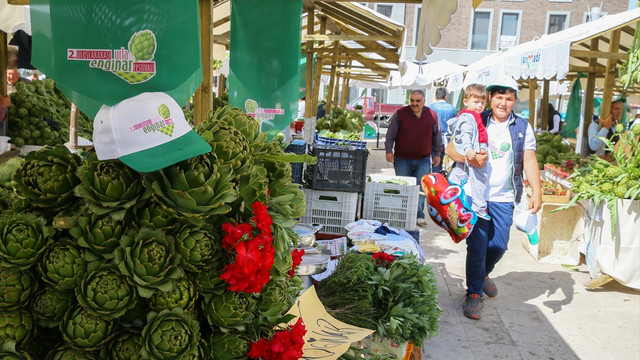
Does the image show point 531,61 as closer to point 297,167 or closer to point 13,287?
point 297,167

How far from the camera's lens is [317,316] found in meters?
1.76

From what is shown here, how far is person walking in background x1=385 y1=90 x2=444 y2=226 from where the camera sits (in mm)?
6867

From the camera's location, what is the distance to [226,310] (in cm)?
131

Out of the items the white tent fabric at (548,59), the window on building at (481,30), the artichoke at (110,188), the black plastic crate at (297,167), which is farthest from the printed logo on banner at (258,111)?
the window on building at (481,30)

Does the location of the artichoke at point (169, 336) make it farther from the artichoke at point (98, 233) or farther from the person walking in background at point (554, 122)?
the person walking in background at point (554, 122)

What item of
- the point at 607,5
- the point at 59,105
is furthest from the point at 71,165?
the point at 607,5

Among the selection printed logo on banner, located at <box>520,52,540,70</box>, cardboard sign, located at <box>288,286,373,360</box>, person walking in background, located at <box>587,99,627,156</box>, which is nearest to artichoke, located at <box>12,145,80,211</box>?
cardboard sign, located at <box>288,286,373,360</box>

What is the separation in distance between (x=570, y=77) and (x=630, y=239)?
1110cm

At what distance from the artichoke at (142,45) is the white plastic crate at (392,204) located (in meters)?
3.25

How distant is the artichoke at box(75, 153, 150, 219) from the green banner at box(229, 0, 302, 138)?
189 centimetres

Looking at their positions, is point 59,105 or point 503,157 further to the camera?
point 59,105

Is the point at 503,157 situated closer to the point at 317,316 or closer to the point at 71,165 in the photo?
the point at 317,316

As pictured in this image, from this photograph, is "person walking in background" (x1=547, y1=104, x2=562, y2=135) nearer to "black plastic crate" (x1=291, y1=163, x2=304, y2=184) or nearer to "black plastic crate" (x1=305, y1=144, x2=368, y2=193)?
"black plastic crate" (x1=305, y1=144, x2=368, y2=193)

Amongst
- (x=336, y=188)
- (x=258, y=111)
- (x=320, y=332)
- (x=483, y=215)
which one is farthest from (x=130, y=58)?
(x=483, y=215)
